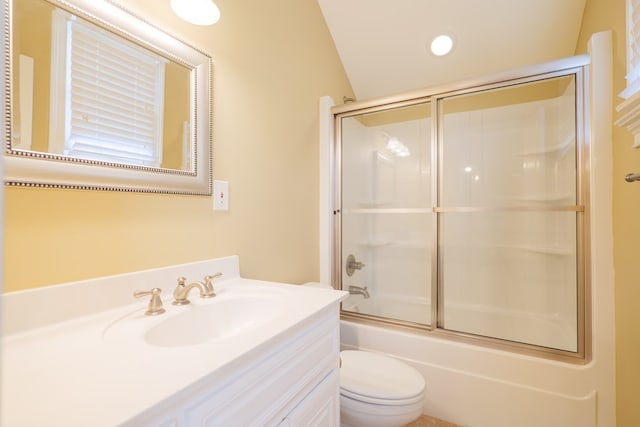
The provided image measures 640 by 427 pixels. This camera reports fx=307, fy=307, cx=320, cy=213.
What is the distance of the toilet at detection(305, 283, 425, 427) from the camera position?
1.20 m

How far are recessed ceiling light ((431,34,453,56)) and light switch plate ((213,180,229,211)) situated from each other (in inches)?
68.9

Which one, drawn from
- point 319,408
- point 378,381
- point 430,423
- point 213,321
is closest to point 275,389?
point 319,408

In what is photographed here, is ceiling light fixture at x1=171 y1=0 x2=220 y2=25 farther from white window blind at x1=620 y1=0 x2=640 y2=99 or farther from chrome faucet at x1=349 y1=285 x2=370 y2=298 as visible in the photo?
chrome faucet at x1=349 y1=285 x2=370 y2=298

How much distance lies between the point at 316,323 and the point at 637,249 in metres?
1.27

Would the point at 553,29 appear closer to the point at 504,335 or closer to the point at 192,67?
the point at 504,335

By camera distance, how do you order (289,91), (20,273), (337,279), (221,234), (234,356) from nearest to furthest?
(234,356)
(20,273)
(221,234)
(289,91)
(337,279)

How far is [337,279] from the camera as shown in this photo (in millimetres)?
2119

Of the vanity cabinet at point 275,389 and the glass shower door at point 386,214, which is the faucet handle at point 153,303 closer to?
the vanity cabinet at point 275,389

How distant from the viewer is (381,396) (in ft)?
3.94

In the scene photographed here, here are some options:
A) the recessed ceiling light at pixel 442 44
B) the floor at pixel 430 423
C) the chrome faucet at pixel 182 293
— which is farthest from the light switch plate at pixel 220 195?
the recessed ceiling light at pixel 442 44

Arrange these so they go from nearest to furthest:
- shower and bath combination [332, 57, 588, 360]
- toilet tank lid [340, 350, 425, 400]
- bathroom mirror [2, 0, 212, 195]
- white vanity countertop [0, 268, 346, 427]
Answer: white vanity countertop [0, 268, 346, 427]
bathroom mirror [2, 0, 212, 195]
toilet tank lid [340, 350, 425, 400]
shower and bath combination [332, 57, 588, 360]

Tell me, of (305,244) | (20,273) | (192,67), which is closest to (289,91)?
(192,67)

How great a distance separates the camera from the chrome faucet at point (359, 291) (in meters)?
2.28

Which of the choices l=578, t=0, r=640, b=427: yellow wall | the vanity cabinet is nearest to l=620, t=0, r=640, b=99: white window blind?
l=578, t=0, r=640, b=427: yellow wall
